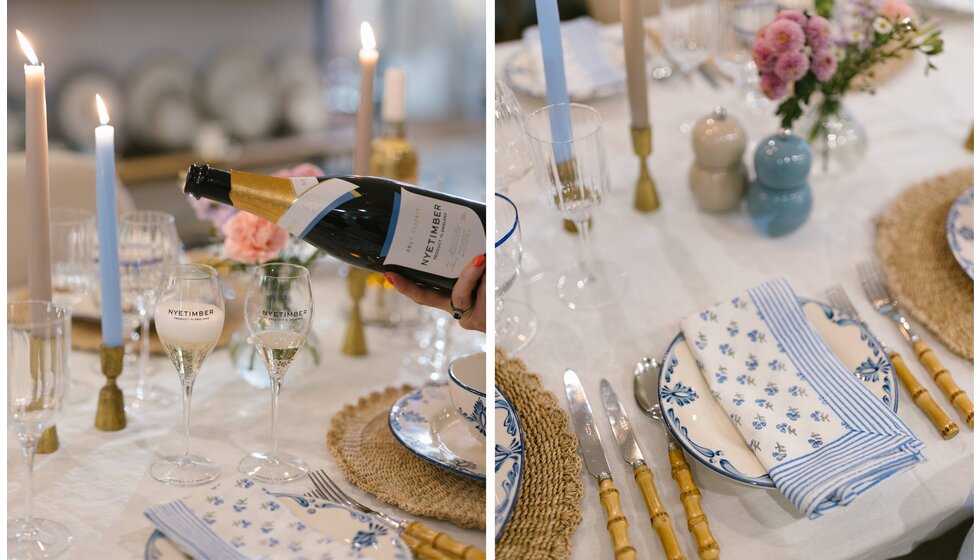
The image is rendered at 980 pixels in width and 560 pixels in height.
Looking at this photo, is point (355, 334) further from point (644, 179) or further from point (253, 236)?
point (644, 179)

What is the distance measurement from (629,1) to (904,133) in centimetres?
55

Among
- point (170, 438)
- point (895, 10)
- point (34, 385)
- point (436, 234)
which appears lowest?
point (170, 438)

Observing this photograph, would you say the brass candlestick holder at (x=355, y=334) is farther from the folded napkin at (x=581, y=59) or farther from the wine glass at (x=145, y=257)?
the folded napkin at (x=581, y=59)

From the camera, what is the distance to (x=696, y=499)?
30.7 inches

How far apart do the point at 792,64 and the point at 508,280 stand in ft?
1.61

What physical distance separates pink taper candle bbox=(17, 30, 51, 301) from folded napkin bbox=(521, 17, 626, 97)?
0.75 meters

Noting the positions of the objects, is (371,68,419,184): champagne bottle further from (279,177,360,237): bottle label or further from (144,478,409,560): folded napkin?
(144,478,409,560): folded napkin

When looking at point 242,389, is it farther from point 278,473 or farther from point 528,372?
point 528,372

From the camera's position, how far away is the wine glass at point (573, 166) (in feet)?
3.27

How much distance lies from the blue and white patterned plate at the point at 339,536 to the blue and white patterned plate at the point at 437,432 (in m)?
0.11

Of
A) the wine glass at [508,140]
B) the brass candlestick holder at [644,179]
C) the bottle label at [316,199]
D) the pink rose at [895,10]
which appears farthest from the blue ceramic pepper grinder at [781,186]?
the bottle label at [316,199]

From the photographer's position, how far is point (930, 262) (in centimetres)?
114

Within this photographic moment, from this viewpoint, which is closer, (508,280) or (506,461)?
(506,461)

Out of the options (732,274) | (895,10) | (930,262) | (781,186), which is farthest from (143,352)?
(895,10)
